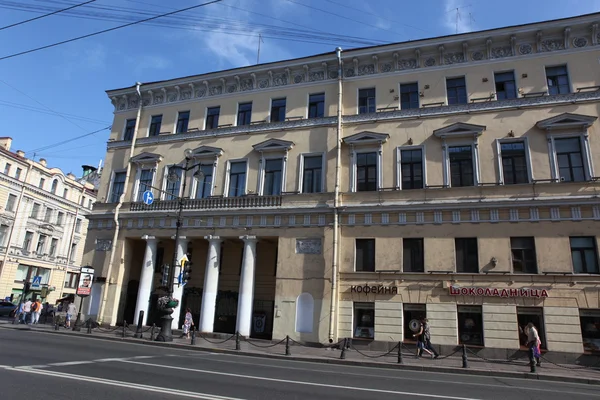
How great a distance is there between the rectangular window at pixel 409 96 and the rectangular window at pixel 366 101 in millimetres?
1644

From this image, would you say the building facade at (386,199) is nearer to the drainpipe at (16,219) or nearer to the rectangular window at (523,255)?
the rectangular window at (523,255)

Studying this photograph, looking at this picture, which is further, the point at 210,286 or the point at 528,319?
the point at 210,286

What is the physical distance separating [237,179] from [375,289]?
428 inches

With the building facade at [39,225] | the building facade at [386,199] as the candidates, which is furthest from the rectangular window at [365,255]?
the building facade at [39,225]

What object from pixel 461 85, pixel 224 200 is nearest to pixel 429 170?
pixel 461 85

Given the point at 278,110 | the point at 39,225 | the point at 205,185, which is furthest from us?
the point at 39,225

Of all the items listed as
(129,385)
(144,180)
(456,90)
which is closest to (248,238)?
(144,180)

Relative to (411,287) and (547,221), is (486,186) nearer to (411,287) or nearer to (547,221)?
(547,221)

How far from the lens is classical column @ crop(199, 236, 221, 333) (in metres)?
22.5

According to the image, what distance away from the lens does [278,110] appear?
25.2 meters

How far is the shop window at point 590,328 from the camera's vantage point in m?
16.8

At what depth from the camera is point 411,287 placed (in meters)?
19.4

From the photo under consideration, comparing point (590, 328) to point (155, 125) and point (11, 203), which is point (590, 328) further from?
point (11, 203)

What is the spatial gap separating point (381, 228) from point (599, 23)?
48.1 ft
